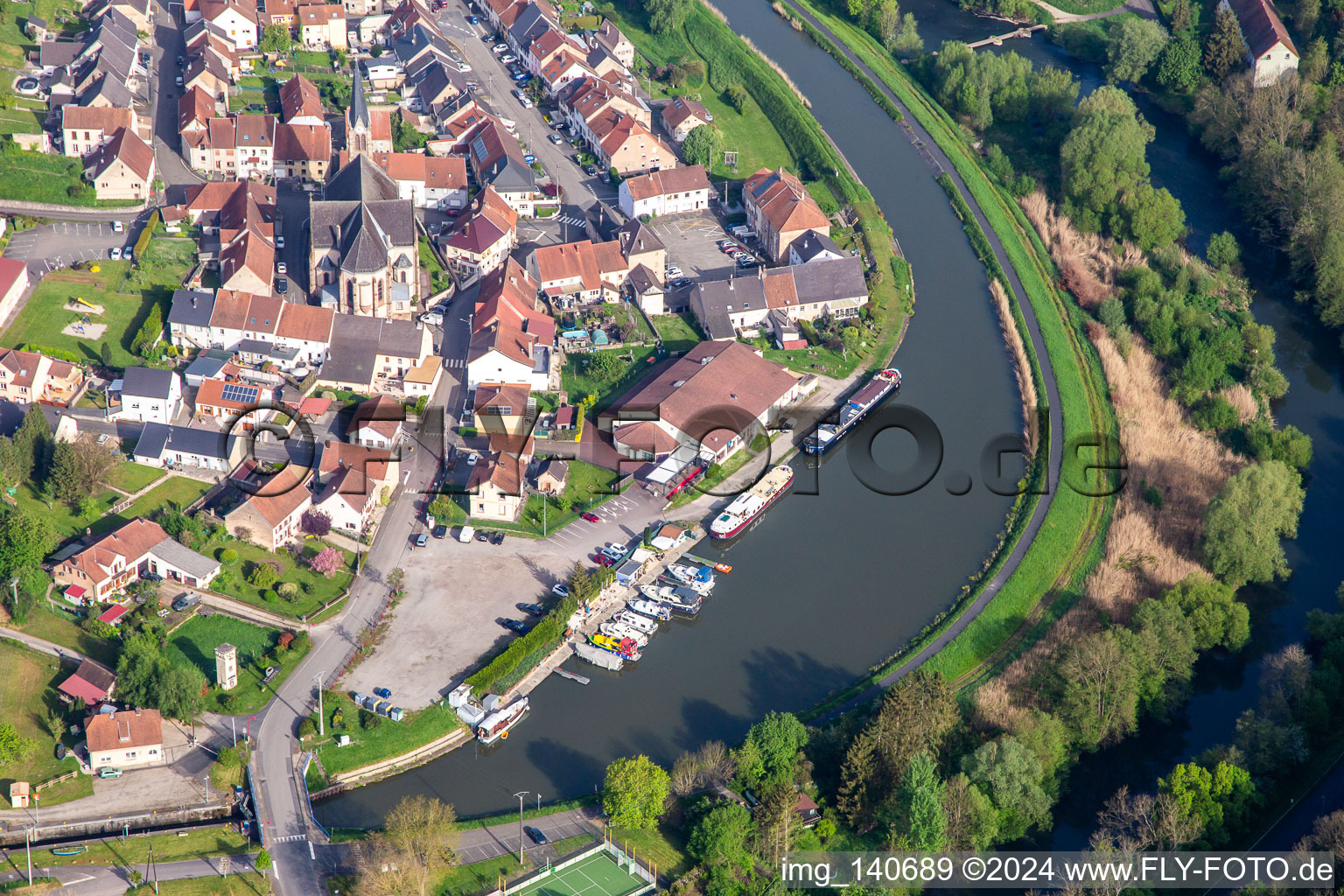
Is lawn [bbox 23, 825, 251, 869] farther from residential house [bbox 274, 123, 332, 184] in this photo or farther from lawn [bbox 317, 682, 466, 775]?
residential house [bbox 274, 123, 332, 184]

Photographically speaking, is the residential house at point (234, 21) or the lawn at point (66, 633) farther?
the residential house at point (234, 21)

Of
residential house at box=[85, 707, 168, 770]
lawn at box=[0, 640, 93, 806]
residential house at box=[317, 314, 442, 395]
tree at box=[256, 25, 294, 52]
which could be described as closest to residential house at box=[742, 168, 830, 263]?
residential house at box=[317, 314, 442, 395]

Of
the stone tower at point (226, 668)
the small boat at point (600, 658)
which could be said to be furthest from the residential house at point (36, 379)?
the small boat at point (600, 658)

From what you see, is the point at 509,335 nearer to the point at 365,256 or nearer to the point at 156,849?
the point at 365,256

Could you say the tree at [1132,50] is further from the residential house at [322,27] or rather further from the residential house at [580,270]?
the residential house at [322,27]

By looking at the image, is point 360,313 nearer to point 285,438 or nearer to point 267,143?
point 285,438

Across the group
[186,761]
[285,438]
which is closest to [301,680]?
[186,761]
